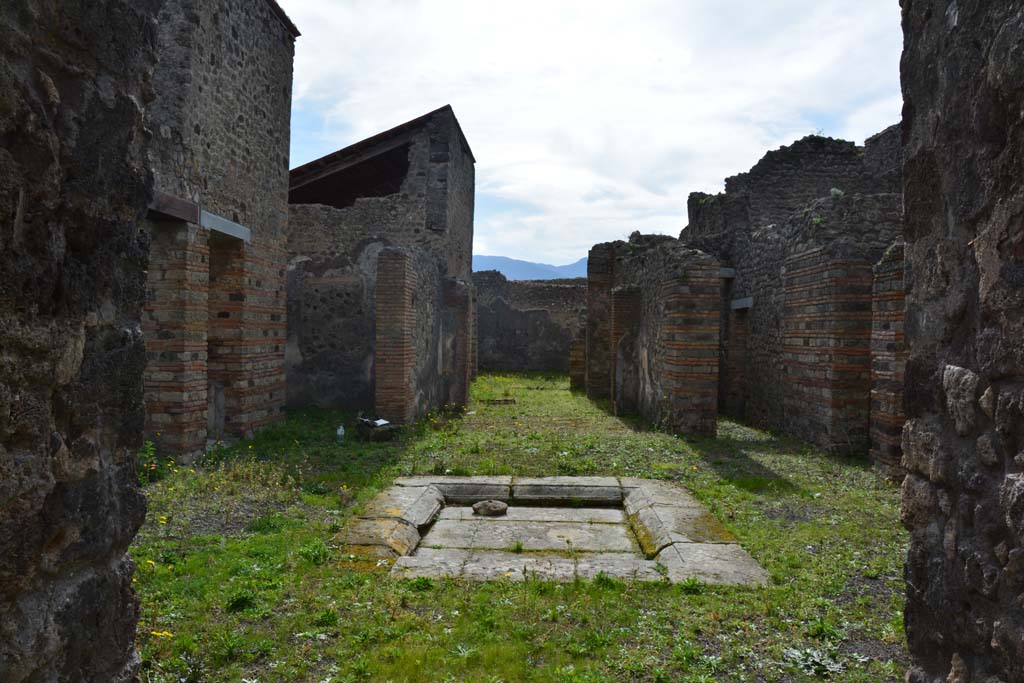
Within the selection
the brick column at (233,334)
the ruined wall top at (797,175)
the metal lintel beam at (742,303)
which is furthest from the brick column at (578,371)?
the brick column at (233,334)

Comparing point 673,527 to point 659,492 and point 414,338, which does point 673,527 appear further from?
point 414,338

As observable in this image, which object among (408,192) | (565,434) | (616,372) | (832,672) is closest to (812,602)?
(832,672)

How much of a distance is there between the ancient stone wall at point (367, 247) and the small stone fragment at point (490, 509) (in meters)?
3.92

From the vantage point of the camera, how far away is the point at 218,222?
8.02 metres

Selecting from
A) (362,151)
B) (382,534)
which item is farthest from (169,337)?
(362,151)

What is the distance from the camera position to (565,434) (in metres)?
9.52

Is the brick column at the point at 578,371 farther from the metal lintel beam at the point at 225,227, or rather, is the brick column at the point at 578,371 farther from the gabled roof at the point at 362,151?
the metal lintel beam at the point at 225,227

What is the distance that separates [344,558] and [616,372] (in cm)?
894

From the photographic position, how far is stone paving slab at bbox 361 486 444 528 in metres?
5.49

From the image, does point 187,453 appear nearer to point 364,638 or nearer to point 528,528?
point 528,528

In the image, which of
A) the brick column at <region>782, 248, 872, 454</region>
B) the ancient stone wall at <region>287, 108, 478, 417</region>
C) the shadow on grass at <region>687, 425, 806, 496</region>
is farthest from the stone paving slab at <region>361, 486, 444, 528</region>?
the brick column at <region>782, 248, 872, 454</region>

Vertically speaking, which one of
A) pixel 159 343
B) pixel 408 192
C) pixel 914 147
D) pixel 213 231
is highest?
pixel 408 192

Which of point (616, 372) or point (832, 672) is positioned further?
point (616, 372)

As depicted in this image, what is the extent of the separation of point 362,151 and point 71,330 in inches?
550
